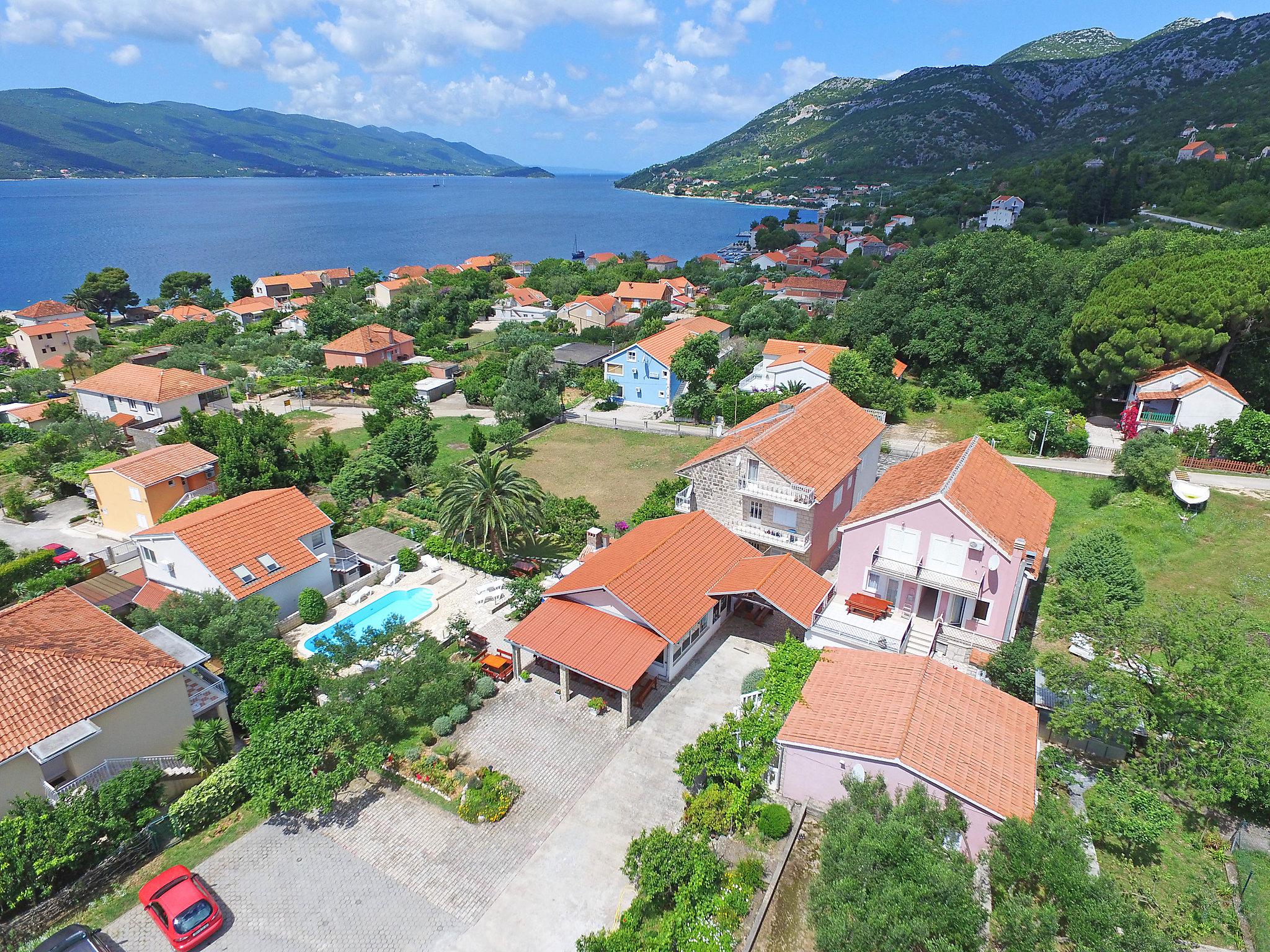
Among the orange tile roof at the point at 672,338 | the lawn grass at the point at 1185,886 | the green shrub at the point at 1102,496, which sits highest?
the orange tile roof at the point at 672,338

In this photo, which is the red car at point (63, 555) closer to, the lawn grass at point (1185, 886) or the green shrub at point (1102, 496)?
the lawn grass at point (1185, 886)

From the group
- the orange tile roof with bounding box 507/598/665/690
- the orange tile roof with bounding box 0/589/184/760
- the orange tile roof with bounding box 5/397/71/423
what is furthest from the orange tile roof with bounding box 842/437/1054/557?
the orange tile roof with bounding box 5/397/71/423

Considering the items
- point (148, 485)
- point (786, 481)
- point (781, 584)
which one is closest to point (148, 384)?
point (148, 485)

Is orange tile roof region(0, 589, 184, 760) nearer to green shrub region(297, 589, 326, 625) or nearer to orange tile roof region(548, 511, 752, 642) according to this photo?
green shrub region(297, 589, 326, 625)

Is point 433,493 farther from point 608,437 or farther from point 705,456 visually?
point 705,456

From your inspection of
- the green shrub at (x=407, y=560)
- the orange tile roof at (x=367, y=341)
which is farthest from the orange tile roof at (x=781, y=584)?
the orange tile roof at (x=367, y=341)

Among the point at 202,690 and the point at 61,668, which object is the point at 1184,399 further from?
the point at 61,668
